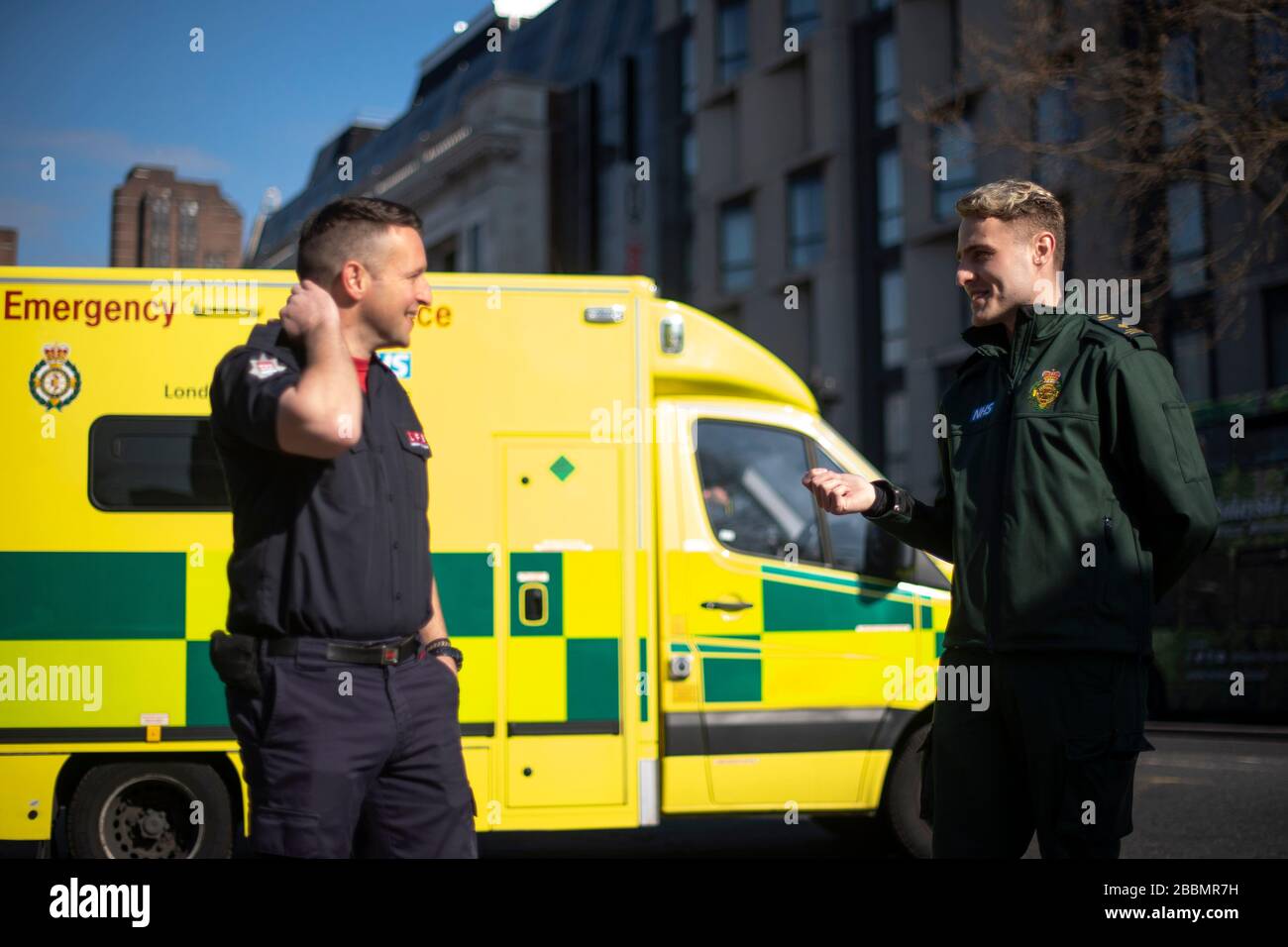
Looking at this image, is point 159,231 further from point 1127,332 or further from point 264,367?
point 1127,332

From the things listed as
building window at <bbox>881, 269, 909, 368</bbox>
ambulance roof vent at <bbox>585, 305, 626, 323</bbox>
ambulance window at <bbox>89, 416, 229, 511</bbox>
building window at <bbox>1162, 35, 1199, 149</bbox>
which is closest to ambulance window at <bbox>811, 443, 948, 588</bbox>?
ambulance roof vent at <bbox>585, 305, 626, 323</bbox>

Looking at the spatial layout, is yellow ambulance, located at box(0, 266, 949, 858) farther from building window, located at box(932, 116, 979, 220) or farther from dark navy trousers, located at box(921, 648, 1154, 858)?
building window, located at box(932, 116, 979, 220)

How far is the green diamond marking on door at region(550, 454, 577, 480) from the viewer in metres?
6.33

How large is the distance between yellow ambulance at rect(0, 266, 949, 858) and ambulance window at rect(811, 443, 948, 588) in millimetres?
14

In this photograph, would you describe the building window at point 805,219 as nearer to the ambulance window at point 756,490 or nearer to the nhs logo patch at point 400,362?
the ambulance window at point 756,490

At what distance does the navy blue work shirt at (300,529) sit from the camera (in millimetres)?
2713

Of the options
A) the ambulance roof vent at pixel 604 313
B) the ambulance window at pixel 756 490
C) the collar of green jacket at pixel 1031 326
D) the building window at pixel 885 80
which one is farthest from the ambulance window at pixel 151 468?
the building window at pixel 885 80

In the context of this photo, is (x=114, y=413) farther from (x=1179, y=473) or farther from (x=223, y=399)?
(x=1179, y=473)

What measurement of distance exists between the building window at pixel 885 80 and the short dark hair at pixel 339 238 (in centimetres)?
2810

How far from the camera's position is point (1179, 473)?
276 centimetres

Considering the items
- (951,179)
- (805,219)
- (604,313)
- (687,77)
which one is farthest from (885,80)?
(604,313)

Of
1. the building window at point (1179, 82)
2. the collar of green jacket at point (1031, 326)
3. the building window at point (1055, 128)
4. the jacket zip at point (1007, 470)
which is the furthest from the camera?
the building window at point (1055, 128)
